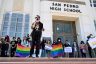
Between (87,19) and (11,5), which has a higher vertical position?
(11,5)

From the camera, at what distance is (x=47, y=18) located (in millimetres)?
14383

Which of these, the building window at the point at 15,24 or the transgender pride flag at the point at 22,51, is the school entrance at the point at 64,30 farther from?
the transgender pride flag at the point at 22,51

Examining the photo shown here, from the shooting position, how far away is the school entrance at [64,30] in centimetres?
1494

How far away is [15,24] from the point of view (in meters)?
14.0

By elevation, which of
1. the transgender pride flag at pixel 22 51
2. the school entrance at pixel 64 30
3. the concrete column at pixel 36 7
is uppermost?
the concrete column at pixel 36 7

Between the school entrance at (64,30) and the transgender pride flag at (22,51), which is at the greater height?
the school entrance at (64,30)

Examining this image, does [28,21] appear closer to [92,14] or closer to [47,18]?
[47,18]

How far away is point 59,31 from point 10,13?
407 centimetres

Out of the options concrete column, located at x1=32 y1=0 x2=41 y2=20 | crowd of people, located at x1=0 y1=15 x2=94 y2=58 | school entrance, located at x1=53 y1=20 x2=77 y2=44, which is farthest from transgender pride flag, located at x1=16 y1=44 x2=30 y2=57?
school entrance, located at x1=53 y1=20 x2=77 y2=44

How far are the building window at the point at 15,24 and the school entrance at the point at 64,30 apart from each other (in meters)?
2.44

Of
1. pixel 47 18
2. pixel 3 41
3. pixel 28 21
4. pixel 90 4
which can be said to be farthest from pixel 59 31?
pixel 3 41

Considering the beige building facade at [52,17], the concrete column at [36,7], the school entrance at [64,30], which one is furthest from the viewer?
the school entrance at [64,30]

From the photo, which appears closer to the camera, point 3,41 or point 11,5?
point 3,41

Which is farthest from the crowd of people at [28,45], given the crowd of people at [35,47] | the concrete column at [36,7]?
the concrete column at [36,7]
